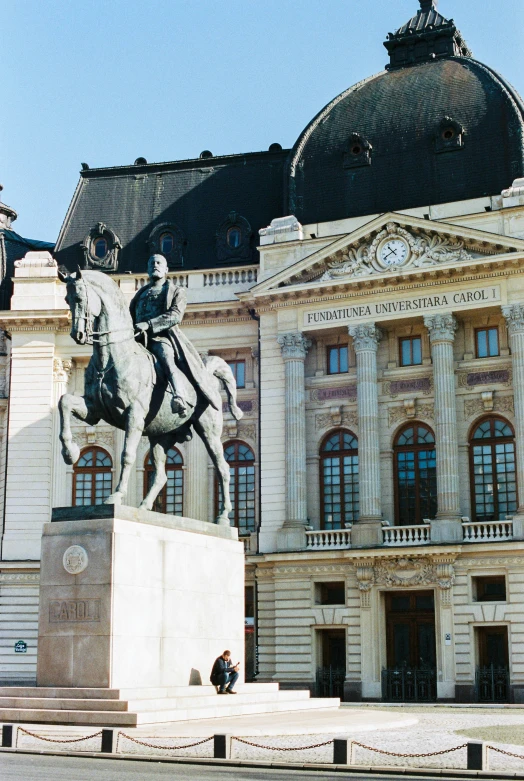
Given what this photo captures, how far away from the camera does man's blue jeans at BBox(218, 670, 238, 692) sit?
77.3 ft

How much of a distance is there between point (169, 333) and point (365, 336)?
23.7m

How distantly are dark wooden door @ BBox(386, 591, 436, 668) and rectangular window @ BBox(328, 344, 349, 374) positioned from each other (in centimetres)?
925

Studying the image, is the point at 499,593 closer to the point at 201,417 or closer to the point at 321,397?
the point at 321,397

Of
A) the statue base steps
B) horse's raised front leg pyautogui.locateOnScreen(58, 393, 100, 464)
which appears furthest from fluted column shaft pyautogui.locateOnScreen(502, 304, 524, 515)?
horse's raised front leg pyautogui.locateOnScreen(58, 393, 100, 464)

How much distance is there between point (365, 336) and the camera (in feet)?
157

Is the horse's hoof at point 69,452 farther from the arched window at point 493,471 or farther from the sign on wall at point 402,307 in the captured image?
the sign on wall at point 402,307

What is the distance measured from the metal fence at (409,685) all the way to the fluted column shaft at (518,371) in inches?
267

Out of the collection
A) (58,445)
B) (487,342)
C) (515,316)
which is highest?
(515,316)

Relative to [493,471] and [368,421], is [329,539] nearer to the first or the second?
[368,421]

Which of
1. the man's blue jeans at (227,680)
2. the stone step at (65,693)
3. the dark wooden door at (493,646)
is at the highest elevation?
the dark wooden door at (493,646)

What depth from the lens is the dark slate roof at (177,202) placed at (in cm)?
5403

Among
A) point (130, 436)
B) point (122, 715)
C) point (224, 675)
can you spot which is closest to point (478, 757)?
point (122, 715)

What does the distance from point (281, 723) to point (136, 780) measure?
6.39 meters

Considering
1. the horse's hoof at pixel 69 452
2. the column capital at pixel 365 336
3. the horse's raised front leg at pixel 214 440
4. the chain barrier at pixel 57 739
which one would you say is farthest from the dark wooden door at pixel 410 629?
the chain barrier at pixel 57 739
